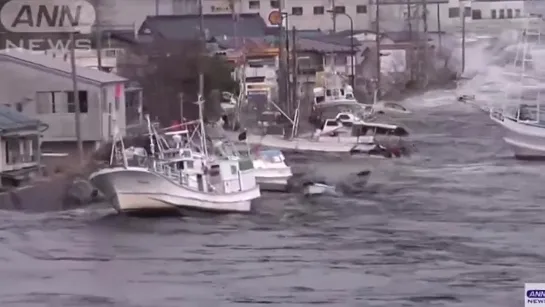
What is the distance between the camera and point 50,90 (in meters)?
15.4

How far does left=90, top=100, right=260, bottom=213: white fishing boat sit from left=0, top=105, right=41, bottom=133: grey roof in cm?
124

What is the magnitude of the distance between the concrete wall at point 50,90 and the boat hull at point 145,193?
3.13 metres

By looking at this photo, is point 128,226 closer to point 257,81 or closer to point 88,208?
point 88,208

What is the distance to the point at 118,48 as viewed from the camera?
2167 cm

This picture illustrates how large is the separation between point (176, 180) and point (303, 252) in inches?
84.2

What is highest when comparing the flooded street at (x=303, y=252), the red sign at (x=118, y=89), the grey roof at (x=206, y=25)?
the grey roof at (x=206, y=25)

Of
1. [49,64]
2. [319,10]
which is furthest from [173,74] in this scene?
[319,10]

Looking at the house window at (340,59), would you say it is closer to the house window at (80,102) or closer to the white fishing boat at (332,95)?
the white fishing boat at (332,95)

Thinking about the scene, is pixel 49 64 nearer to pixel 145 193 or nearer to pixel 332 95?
pixel 145 193

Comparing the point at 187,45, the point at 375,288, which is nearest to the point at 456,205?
the point at 375,288

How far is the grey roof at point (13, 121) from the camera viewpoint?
13.5 m

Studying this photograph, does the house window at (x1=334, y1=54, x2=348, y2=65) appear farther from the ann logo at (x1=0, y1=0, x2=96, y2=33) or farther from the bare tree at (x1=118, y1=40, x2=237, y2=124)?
the ann logo at (x1=0, y1=0, x2=96, y2=33)

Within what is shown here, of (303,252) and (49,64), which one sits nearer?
(303,252)

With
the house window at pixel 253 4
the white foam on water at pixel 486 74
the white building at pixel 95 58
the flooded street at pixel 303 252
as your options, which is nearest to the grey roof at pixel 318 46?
the white foam on water at pixel 486 74
